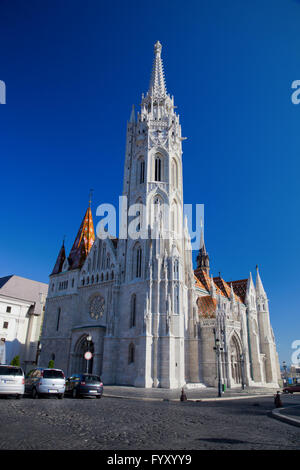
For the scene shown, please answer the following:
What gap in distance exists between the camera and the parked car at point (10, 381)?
1484cm

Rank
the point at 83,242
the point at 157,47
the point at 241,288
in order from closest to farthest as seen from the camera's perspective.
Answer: the point at 83,242
the point at 241,288
the point at 157,47

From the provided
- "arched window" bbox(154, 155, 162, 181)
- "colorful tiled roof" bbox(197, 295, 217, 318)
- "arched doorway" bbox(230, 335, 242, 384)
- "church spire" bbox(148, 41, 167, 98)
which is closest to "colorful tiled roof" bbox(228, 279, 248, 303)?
"arched doorway" bbox(230, 335, 242, 384)

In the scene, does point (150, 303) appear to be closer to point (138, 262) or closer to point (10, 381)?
point (138, 262)

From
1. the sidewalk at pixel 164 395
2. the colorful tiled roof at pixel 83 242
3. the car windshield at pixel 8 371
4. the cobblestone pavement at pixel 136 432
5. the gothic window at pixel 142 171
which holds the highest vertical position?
the gothic window at pixel 142 171

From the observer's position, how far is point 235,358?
36.6 metres

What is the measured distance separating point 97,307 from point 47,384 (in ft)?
66.8

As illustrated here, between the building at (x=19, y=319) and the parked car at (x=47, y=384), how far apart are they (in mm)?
31617

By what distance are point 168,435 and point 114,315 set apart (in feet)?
87.4

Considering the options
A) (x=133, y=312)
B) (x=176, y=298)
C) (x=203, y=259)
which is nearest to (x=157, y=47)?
(x=203, y=259)

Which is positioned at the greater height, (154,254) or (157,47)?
(157,47)

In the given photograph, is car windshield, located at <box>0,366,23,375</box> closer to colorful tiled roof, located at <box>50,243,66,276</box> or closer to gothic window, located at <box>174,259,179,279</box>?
gothic window, located at <box>174,259,179,279</box>

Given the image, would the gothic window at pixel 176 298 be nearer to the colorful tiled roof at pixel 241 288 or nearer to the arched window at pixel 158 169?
the arched window at pixel 158 169

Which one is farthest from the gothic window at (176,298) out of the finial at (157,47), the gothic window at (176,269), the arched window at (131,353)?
the finial at (157,47)

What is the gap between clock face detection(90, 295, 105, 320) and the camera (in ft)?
118
